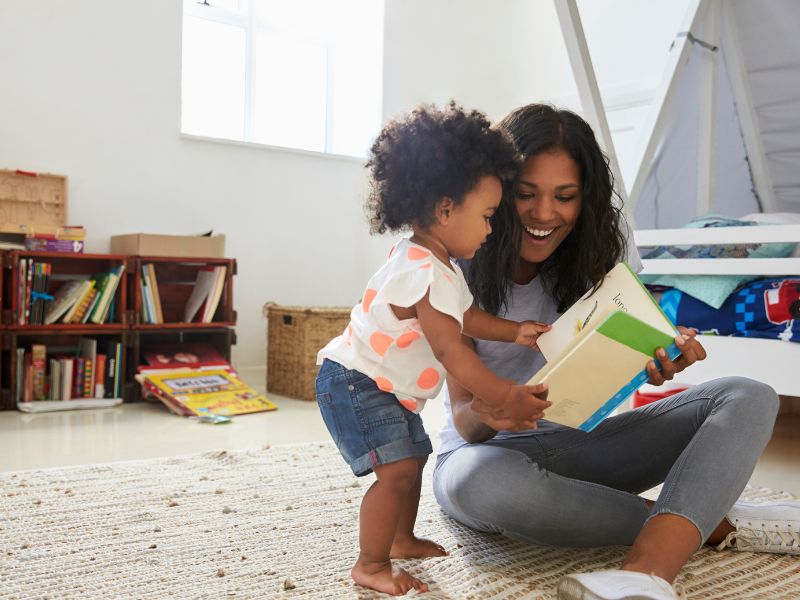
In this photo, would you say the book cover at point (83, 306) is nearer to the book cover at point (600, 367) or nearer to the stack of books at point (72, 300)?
the stack of books at point (72, 300)

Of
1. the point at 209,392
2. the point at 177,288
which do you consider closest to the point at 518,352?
the point at 209,392

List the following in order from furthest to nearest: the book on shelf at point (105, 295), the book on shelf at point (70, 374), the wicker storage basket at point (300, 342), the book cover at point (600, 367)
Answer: the wicker storage basket at point (300, 342) < the book on shelf at point (105, 295) < the book on shelf at point (70, 374) < the book cover at point (600, 367)

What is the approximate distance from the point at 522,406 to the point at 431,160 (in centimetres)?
33

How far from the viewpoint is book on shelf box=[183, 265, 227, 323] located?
278 cm

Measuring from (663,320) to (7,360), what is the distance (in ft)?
7.13

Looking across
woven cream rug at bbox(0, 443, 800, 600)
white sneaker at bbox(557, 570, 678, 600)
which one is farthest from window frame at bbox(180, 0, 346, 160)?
white sneaker at bbox(557, 570, 678, 600)

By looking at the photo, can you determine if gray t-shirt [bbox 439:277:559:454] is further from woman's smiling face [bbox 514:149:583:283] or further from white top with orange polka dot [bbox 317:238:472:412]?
white top with orange polka dot [bbox 317:238:472:412]

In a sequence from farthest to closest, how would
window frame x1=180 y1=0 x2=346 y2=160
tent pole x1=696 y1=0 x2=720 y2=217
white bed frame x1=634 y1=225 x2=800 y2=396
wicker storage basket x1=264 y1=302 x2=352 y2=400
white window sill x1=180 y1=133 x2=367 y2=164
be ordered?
window frame x1=180 y1=0 x2=346 y2=160 → white window sill x1=180 y1=133 x2=367 y2=164 → wicker storage basket x1=264 y1=302 x2=352 y2=400 → tent pole x1=696 y1=0 x2=720 y2=217 → white bed frame x1=634 y1=225 x2=800 y2=396

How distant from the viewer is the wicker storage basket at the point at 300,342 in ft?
8.90

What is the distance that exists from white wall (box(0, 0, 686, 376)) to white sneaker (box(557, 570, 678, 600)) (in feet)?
5.31

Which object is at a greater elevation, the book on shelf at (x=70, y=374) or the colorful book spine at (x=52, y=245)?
the colorful book spine at (x=52, y=245)

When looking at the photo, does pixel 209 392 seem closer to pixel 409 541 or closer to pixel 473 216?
pixel 409 541

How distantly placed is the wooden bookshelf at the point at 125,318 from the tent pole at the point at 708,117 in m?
1.69

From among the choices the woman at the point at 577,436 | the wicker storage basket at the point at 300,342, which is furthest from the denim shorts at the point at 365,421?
the wicker storage basket at the point at 300,342
